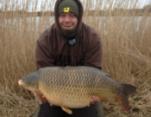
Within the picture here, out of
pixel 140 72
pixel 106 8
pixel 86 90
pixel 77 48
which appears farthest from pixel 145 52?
pixel 86 90

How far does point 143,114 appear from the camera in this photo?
16.0 ft

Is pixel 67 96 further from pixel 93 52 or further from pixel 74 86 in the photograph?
pixel 93 52

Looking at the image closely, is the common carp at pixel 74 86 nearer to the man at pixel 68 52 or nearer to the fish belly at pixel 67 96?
the fish belly at pixel 67 96

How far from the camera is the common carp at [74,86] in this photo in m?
3.22

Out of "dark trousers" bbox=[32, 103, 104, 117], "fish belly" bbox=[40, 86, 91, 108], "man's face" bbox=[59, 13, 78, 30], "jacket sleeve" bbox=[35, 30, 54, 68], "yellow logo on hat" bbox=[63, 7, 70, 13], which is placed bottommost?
"dark trousers" bbox=[32, 103, 104, 117]

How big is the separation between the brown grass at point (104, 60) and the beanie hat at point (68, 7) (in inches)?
64.4

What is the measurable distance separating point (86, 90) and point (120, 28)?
2.31 m

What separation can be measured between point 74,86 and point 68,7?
0.64 m

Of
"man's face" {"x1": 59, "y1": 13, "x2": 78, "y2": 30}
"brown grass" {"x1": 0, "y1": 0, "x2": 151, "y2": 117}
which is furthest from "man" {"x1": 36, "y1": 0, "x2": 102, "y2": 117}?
"brown grass" {"x1": 0, "y1": 0, "x2": 151, "y2": 117}

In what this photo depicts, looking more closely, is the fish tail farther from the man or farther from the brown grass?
the brown grass

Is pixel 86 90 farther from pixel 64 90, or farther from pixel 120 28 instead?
pixel 120 28

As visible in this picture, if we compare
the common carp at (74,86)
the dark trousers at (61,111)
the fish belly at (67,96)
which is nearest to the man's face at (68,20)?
the common carp at (74,86)

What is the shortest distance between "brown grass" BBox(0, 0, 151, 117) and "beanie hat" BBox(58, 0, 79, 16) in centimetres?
164

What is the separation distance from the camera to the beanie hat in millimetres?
3535
